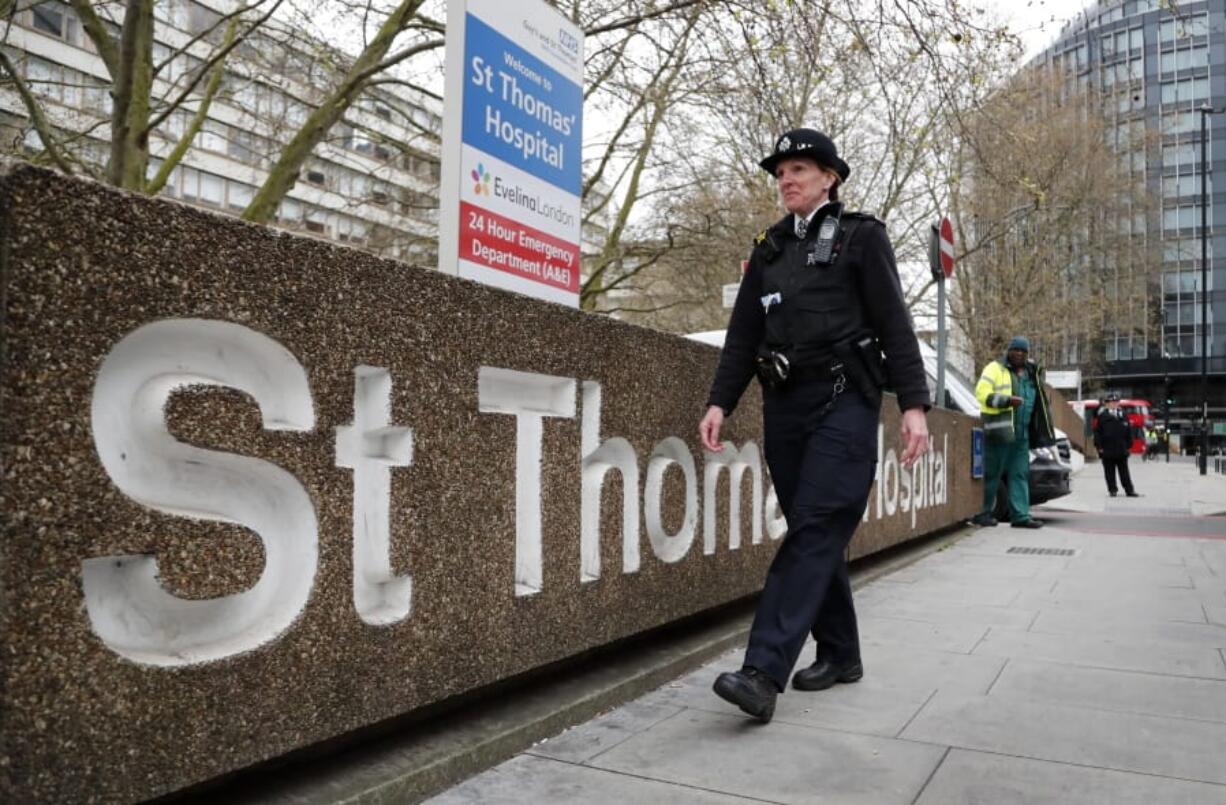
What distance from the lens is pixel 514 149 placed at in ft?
13.4

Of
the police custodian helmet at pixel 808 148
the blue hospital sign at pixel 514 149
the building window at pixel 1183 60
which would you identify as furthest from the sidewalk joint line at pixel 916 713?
the building window at pixel 1183 60

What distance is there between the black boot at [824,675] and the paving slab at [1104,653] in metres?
0.87

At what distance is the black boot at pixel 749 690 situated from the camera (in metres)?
3.10

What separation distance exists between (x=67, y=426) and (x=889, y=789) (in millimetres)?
2143

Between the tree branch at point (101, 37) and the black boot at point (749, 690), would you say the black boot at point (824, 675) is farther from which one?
the tree branch at point (101, 37)

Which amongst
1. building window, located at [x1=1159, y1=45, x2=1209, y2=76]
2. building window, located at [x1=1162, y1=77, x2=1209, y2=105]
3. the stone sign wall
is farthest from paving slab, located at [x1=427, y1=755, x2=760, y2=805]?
building window, located at [x1=1162, y1=77, x2=1209, y2=105]

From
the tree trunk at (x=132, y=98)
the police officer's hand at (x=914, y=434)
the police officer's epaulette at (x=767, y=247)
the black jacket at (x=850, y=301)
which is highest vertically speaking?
the tree trunk at (x=132, y=98)

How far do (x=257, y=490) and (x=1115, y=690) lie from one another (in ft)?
10.4

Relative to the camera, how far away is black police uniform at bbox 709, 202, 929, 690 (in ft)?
10.8

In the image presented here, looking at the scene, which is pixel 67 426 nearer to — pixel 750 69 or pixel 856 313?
pixel 856 313

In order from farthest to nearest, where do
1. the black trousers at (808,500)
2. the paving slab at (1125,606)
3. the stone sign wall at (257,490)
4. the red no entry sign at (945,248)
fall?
1. the red no entry sign at (945,248)
2. the paving slab at (1125,606)
3. the black trousers at (808,500)
4. the stone sign wall at (257,490)

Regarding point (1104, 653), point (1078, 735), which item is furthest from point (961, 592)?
point (1078, 735)

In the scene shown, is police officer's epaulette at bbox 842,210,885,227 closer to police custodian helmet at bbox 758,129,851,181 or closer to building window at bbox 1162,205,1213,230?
police custodian helmet at bbox 758,129,851,181

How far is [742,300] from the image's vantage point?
12.3 feet
